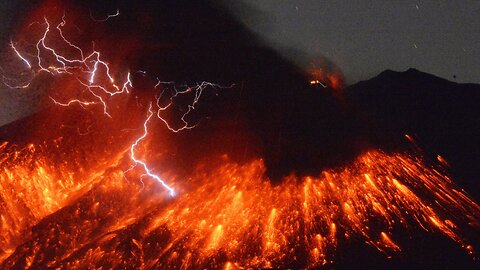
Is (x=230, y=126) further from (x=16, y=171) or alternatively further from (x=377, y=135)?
(x=16, y=171)

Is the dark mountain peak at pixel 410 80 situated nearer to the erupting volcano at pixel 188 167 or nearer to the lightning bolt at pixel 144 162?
the erupting volcano at pixel 188 167

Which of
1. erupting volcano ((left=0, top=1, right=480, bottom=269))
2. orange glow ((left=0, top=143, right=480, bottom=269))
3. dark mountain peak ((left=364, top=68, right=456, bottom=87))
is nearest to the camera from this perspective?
orange glow ((left=0, top=143, right=480, bottom=269))

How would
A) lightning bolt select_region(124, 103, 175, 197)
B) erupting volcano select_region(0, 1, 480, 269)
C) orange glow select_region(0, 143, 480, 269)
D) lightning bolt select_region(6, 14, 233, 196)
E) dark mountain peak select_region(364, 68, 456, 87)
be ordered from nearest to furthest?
orange glow select_region(0, 143, 480, 269), erupting volcano select_region(0, 1, 480, 269), lightning bolt select_region(124, 103, 175, 197), lightning bolt select_region(6, 14, 233, 196), dark mountain peak select_region(364, 68, 456, 87)

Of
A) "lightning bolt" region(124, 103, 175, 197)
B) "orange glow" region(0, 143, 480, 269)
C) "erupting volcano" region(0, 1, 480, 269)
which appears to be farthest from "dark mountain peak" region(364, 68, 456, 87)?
"lightning bolt" region(124, 103, 175, 197)

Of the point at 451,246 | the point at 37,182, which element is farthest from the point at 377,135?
the point at 37,182

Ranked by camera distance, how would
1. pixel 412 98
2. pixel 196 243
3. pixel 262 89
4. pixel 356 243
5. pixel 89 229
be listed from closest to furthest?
pixel 356 243
pixel 196 243
pixel 89 229
pixel 262 89
pixel 412 98

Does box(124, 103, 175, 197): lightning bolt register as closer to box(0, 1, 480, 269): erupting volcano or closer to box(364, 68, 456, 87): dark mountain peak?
box(0, 1, 480, 269): erupting volcano

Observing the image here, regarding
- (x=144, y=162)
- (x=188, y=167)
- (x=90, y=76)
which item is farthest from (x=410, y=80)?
(x=90, y=76)

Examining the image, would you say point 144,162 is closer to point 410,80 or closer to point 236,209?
point 236,209

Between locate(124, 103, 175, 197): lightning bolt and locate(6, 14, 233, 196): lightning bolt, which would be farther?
locate(6, 14, 233, 196): lightning bolt
